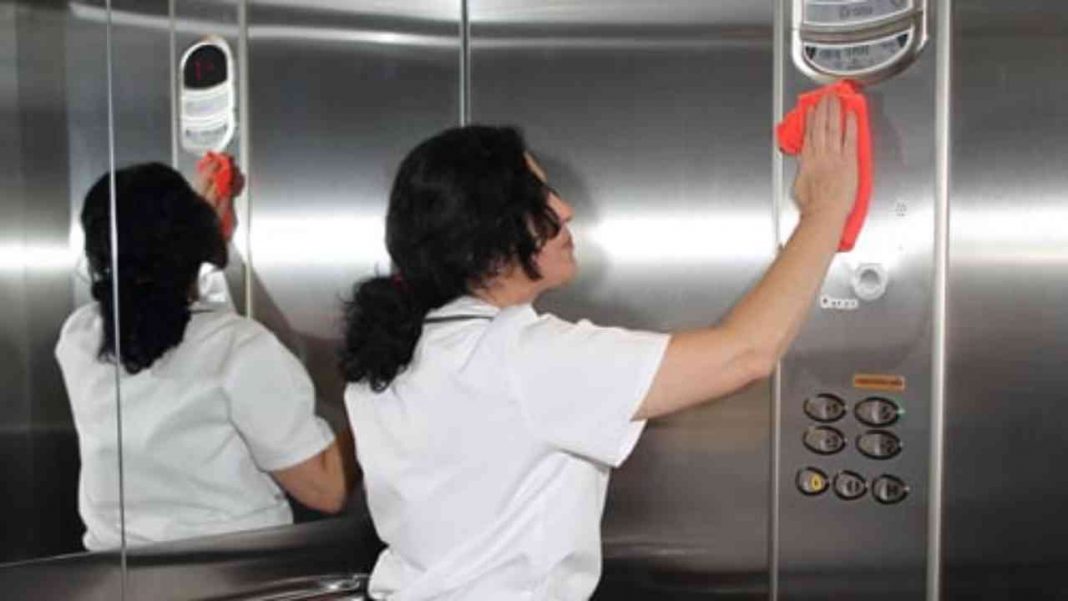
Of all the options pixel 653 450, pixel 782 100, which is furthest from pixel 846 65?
pixel 653 450

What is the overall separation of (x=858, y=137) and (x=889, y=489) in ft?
1.18

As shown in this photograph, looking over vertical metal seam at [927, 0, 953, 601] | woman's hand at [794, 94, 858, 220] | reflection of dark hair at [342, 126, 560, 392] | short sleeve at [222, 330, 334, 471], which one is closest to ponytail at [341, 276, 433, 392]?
reflection of dark hair at [342, 126, 560, 392]

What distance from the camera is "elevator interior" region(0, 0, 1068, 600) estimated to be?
49.1 inches

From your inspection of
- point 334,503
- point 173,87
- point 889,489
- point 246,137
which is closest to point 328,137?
point 246,137

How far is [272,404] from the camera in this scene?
163 centimetres

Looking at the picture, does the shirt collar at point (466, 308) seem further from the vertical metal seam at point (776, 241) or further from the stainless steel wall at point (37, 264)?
the stainless steel wall at point (37, 264)

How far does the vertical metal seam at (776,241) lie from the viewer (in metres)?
1.37

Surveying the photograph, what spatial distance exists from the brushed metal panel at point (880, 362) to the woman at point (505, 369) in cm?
10

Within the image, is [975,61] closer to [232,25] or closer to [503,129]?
[503,129]

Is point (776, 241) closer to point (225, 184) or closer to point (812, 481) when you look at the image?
point (812, 481)

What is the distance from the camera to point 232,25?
1618mm

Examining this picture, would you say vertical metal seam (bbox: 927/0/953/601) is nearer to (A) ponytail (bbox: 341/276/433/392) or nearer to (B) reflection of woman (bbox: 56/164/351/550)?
(A) ponytail (bbox: 341/276/433/392)

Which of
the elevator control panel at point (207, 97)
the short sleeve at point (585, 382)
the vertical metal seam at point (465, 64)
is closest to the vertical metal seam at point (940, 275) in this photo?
the short sleeve at point (585, 382)

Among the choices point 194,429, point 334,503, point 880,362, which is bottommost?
point 334,503
